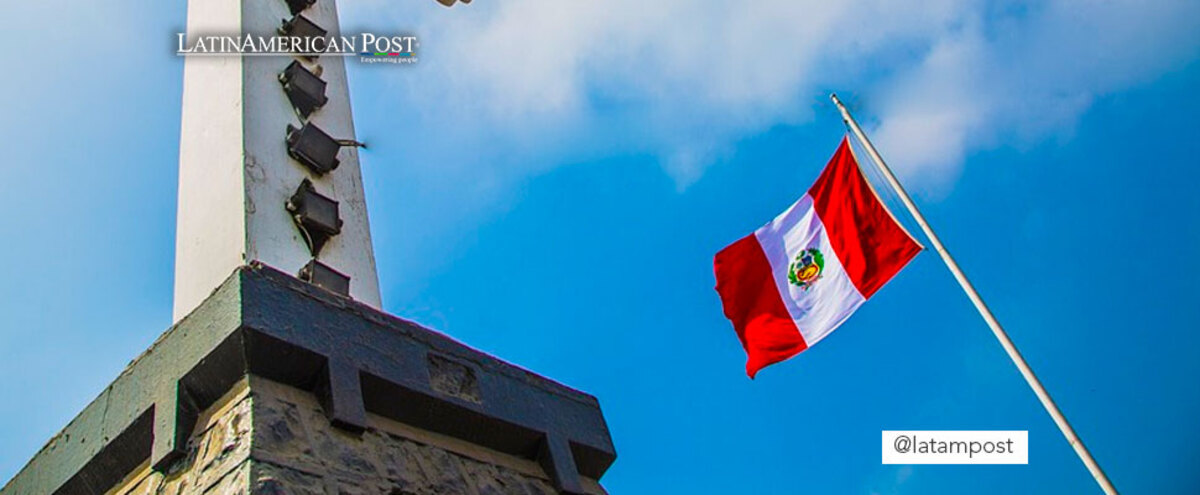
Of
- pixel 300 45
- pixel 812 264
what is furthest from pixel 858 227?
pixel 300 45

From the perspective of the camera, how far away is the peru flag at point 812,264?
8273 mm

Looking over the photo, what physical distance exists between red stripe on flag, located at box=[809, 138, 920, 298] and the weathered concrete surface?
4696 millimetres

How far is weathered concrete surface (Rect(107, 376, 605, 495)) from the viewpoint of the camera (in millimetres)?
3502

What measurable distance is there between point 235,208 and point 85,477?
190 centimetres

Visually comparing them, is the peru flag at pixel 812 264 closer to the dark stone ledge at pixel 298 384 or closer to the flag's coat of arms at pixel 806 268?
the flag's coat of arms at pixel 806 268

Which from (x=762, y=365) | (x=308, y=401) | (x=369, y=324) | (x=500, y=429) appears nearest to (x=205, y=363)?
(x=308, y=401)

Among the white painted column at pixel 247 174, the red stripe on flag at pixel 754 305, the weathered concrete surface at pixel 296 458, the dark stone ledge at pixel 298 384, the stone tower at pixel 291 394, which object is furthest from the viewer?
the red stripe on flag at pixel 754 305

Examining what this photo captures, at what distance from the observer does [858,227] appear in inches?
332

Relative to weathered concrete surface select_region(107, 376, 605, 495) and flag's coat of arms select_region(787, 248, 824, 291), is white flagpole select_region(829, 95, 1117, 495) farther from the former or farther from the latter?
weathered concrete surface select_region(107, 376, 605, 495)

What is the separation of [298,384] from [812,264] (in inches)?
221

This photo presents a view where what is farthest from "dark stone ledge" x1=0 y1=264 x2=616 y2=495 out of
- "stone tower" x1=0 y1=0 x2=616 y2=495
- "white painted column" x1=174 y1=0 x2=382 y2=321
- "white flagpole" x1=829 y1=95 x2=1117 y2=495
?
"white flagpole" x1=829 y1=95 x2=1117 y2=495

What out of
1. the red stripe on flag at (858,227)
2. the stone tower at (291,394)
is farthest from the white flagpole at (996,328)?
the stone tower at (291,394)

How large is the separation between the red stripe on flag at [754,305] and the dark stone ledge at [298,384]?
3.96m

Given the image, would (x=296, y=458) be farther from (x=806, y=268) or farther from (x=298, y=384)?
(x=806, y=268)
